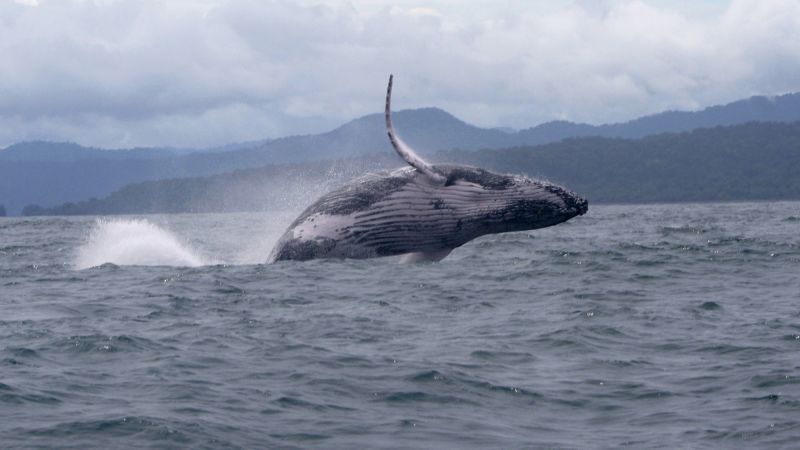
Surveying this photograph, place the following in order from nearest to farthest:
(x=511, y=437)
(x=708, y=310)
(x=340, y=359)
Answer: (x=511, y=437)
(x=340, y=359)
(x=708, y=310)

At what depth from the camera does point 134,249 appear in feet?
65.5

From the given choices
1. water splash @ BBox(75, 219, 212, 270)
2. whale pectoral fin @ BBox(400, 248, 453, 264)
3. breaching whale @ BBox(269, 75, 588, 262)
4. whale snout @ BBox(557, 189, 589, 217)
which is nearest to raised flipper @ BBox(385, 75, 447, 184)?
breaching whale @ BBox(269, 75, 588, 262)

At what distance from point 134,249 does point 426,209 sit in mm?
7464

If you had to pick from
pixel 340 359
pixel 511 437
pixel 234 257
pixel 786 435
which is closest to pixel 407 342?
pixel 340 359

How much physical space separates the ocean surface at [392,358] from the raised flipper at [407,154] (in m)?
1.67

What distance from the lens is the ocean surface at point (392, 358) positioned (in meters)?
8.01

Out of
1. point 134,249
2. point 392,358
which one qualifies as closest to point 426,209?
point 392,358

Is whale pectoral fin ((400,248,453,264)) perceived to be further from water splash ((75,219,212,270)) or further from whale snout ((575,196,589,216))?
water splash ((75,219,212,270))

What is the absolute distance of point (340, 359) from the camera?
1032 centimetres

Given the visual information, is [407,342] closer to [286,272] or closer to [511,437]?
[511,437]

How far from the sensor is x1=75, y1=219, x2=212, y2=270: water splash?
1981 cm

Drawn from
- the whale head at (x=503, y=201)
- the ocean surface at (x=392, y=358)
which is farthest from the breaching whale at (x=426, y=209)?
the ocean surface at (x=392, y=358)

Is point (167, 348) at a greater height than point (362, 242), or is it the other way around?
point (362, 242)

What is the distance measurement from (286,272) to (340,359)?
5614 mm
